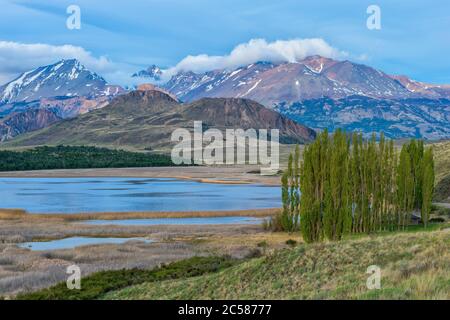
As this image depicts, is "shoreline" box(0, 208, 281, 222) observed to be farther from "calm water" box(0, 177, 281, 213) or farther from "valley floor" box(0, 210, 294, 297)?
"calm water" box(0, 177, 281, 213)

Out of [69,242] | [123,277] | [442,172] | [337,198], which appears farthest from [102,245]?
[442,172]

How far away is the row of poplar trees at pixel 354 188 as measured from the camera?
2335 inches

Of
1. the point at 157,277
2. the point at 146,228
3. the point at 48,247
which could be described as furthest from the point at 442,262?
the point at 146,228

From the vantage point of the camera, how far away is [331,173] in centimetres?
5969

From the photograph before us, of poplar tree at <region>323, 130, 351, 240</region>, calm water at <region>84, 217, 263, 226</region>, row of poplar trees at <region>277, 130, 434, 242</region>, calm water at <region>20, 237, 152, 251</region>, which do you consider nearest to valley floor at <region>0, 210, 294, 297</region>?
calm water at <region>20, 237, 152, 251</region>

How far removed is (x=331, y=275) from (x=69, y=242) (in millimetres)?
39258

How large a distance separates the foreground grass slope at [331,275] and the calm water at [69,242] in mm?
26369

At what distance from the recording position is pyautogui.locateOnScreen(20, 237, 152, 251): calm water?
5856cm

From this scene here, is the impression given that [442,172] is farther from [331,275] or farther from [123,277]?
[331,275]

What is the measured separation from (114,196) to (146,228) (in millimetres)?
49590

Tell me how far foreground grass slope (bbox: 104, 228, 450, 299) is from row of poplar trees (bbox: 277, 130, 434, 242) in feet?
68.0

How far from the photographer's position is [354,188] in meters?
65.6

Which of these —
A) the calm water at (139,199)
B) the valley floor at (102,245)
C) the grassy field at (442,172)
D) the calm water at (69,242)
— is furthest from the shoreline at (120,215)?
the grassy field at (442,172)
